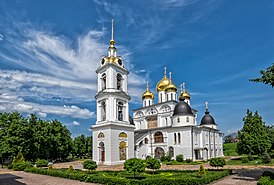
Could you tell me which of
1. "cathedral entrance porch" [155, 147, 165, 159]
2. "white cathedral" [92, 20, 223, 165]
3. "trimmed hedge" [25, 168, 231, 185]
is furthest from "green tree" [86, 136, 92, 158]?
"trimmed hedge" [25, 168, 231, 185]

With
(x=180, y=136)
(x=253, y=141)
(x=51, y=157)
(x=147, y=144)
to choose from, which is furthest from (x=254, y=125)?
(x=51, y=157)

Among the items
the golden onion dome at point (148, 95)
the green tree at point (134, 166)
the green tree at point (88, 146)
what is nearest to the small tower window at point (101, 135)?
the green tree at point (134, 166)

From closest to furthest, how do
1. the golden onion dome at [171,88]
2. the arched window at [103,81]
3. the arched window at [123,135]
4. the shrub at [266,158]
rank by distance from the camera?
the shrub at [266,158], the arched window at [123,135], the arched window at [103,81], the golden onion dome at [171,88]

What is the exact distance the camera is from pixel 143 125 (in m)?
43.4

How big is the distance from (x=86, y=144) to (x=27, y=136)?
23465 mm

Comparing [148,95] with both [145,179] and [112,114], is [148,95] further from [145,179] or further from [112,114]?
[145,179]

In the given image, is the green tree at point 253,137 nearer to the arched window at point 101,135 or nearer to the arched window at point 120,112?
the arched window at point 120,112

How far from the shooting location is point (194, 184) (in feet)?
43.2

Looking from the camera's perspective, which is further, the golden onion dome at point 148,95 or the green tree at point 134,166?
the golden onion dome at point 148,95

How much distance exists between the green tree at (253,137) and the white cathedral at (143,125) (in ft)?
24.1

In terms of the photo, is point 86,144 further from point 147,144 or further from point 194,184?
point 194,184

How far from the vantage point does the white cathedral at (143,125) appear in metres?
29.6

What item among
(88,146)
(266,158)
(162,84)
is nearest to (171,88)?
(162,84)

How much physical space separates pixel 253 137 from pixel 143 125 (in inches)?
788
